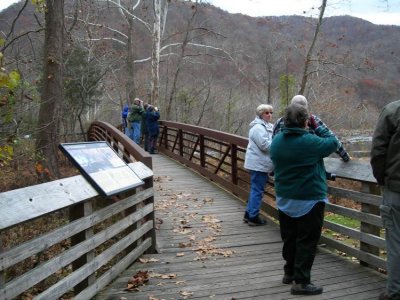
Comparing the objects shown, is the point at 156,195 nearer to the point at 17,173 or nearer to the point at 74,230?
the point at 74,230

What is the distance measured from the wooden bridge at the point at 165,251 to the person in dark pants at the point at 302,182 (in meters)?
0.34

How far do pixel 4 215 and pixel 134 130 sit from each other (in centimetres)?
1297

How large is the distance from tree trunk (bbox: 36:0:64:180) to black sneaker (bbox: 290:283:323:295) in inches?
292

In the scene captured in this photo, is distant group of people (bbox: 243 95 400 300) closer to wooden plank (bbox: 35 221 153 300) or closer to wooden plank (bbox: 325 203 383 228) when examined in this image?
wooden plank (bbox: 325 203 383 228)

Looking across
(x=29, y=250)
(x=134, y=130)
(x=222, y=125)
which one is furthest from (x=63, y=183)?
(x=222, y=125)

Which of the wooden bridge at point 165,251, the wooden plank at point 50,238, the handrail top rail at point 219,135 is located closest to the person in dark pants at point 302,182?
Result: the wooden bridge at point 165,251

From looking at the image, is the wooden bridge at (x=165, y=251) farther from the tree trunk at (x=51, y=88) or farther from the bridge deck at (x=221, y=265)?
the tree trunk at (x=51, y=88)

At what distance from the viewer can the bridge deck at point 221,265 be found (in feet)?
14.2

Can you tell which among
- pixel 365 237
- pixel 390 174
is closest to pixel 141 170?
pixel 365 237

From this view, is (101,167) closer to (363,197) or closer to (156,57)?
(363,197)

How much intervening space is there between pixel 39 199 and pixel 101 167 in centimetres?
127

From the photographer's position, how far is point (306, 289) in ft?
13.7

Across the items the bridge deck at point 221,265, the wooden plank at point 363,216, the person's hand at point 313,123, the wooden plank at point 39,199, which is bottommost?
the bridge deck at point 221,265

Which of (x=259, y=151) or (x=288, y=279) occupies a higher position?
(x=259, y=151)
